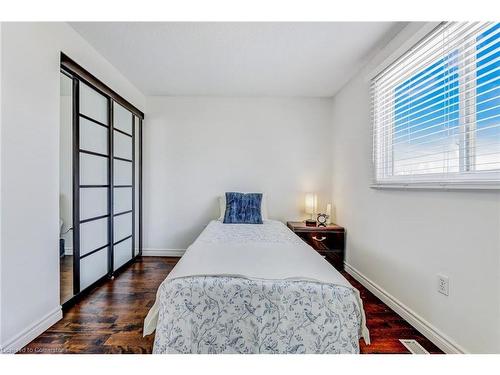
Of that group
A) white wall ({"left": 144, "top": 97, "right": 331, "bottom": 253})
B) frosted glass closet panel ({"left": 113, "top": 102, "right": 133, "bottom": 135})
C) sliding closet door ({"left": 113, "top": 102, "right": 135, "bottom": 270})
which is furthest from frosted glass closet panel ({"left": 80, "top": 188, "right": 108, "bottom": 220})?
white wall ({"left": 144, "top": 97, "right": 331, "bottom": 253})

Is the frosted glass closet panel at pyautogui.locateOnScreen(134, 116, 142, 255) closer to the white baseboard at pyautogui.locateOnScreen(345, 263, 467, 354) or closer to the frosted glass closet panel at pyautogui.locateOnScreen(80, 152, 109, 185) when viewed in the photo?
the frosted glass closet panel at pyautogui.locateOnScreen(80, 152, 109, 185)

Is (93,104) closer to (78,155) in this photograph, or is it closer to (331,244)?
(78,155)

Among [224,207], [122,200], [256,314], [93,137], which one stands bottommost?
[256,314]

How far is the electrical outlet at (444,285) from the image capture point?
5.68 ft

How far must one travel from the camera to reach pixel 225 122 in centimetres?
401

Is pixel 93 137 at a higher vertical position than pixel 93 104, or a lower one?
lower

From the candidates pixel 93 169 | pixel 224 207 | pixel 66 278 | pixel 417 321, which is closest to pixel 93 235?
A: pixel 66 278

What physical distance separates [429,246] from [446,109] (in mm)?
954

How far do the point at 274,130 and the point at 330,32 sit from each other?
1.83 meters

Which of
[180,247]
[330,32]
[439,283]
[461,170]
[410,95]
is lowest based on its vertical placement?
[180,247]

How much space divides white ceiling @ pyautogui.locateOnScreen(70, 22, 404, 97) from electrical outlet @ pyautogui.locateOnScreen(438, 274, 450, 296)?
6.42 feet

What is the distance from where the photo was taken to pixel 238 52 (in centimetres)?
262
